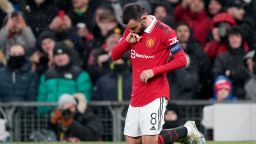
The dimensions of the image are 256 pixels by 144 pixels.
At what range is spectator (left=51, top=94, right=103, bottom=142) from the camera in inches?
603

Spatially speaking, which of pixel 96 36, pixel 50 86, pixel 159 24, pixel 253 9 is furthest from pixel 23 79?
pixel 159 24

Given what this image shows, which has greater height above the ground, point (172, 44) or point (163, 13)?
point (163, 13)

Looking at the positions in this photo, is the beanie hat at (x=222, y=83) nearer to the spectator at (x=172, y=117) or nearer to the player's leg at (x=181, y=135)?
the spectator at (x=172, y=117)

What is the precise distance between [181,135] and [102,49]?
4.34 m

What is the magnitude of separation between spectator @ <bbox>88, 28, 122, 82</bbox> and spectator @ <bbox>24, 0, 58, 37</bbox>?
4.44 feet

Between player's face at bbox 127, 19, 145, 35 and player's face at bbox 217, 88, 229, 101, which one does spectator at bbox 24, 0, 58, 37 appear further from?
player's face at bbox 127, 19, 145, 35

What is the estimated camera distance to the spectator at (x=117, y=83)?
51.8ft

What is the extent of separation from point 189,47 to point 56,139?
254cm

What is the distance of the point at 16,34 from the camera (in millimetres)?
17078

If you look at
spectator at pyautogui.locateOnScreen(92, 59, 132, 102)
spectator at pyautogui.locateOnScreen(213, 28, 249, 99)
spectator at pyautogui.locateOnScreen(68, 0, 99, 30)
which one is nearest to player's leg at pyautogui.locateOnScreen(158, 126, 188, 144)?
spectator at pyautogui.locateOnScreen(92, 59, 132, 102)

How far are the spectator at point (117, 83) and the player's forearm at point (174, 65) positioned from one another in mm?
4675

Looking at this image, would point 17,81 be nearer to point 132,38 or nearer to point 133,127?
point 133,127

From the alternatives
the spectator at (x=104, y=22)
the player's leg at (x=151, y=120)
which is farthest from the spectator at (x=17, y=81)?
the player's leg at (x=151, y=120)

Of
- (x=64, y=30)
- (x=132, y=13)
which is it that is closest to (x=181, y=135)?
(x=132, y=13)
